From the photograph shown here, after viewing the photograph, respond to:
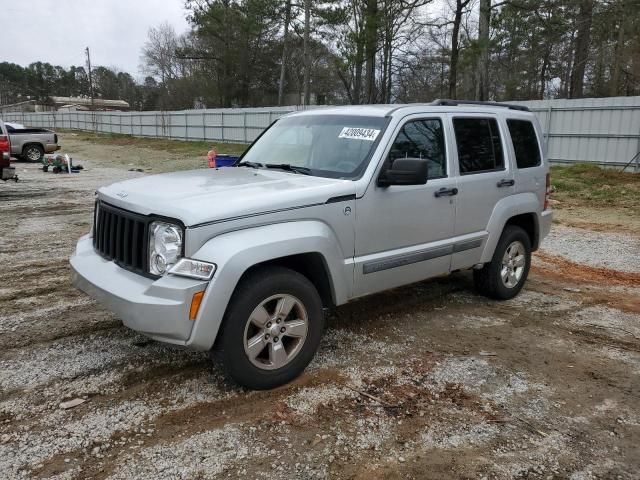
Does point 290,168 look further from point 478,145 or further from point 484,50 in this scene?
point 484,50

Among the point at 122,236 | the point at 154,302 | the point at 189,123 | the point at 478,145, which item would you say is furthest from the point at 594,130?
the point at 189,123

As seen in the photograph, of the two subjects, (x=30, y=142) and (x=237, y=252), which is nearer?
(x=237, y=252)

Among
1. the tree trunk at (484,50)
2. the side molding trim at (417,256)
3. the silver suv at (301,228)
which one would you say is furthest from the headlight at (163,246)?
the tree trunk at (484,50)

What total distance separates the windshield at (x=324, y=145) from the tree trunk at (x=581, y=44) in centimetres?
1960

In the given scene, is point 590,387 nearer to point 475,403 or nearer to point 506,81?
point 475,403

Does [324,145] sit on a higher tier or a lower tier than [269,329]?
higher

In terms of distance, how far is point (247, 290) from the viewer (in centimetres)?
332

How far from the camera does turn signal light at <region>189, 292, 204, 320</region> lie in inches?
122


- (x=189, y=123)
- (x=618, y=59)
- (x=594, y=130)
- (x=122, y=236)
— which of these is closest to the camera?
(x=122, y=236)

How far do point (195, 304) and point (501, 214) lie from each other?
3323 millimetres

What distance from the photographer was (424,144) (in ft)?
15.0

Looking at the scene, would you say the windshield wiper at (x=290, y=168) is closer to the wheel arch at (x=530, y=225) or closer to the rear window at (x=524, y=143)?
the rear window at (x=524, y=143)

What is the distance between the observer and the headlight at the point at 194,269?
3143 millimetres

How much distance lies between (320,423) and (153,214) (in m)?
1.64
